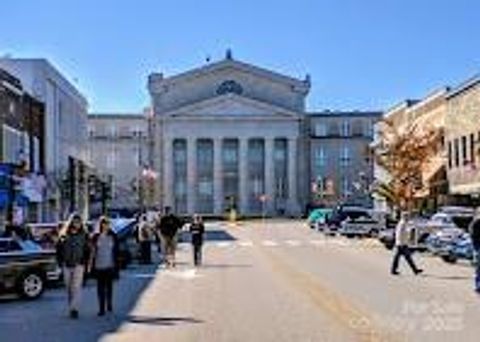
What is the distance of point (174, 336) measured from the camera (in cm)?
1745

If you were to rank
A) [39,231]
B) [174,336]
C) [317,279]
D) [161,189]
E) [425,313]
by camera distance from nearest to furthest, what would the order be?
[174,336], [425,313], [317,279], [39,231], [161,189]

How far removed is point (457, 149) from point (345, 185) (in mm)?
73510

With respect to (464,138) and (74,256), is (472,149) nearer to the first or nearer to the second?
(464,138)

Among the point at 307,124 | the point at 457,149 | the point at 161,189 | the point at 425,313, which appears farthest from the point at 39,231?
the point at 307,124

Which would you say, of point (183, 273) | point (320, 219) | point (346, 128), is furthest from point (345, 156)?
point (183, 273)

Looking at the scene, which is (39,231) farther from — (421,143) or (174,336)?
(421,143)

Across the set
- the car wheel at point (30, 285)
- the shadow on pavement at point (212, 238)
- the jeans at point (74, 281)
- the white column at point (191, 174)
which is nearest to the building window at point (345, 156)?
the white column at point (191, 174)

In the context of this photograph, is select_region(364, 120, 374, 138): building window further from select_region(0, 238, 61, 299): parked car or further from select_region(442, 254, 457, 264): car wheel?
select_region(0, 238, 61, 299): parked car

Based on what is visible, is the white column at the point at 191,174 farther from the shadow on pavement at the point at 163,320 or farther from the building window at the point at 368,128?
the shadow on pavement at the point at 163,320

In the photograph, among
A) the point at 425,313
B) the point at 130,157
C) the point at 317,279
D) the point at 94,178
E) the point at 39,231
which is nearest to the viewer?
the point at 425,313

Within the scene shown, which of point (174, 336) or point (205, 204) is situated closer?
point (174, 336)

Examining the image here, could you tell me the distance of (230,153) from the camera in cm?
15012

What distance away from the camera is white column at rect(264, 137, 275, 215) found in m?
147

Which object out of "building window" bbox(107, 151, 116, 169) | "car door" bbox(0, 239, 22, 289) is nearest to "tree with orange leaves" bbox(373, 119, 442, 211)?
"car door" bbox(0, 239, 22, 289)
